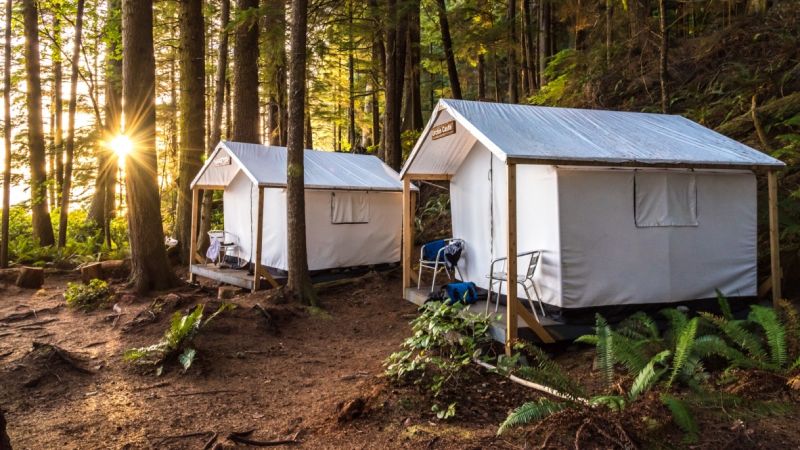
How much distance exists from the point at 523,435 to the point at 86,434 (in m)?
3.26

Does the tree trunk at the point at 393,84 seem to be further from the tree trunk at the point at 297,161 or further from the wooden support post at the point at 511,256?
the wooden support post at the point at 511,256

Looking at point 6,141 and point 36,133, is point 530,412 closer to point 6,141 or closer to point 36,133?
point 6,141

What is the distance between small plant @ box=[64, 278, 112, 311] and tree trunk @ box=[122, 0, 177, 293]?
0.50m

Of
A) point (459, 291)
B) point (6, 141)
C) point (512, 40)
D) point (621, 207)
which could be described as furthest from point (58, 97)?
point (621, 207)

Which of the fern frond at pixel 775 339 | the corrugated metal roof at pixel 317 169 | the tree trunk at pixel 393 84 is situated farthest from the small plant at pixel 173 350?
the tree trunk at pixel 393 84

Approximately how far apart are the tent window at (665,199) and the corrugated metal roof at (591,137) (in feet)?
1.19

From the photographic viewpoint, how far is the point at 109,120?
14.2 meters

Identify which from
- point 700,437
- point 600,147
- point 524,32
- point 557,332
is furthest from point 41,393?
point 524,32

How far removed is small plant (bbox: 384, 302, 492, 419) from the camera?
167 inches

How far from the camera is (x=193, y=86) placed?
1184cm

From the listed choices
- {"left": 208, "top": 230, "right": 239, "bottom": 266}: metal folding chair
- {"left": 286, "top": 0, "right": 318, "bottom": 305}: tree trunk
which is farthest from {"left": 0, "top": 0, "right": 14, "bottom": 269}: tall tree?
{"left": 286, "top": 0, "right": 318, "bottom": 305}: tree trunk

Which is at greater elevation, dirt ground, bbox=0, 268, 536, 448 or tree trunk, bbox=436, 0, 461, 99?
tree trunk, bbox=436, 0, 461, 99

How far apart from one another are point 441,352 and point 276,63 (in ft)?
25.7

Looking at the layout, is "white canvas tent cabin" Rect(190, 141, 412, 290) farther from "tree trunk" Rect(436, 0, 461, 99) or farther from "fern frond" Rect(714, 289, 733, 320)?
"fern frond" Rect(714, 289, 733, 320)
